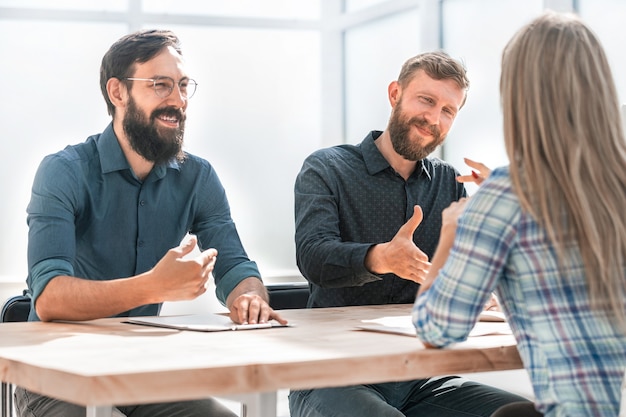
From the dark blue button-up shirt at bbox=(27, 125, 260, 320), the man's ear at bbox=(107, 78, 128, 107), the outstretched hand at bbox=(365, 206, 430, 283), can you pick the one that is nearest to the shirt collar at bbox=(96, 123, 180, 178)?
the dark blue button-up shirt at bbox=(27, 125, 260, 320)

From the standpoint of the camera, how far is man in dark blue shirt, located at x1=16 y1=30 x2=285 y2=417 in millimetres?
2123

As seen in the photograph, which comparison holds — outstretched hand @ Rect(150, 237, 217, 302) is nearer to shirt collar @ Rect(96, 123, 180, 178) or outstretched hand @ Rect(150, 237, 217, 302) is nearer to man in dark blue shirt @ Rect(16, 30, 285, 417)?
man in dark blue shirt @ Rect(16, 30, 285, 417)

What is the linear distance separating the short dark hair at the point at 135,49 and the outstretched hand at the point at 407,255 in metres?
0.91

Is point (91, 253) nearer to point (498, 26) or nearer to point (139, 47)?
point (139, 47)

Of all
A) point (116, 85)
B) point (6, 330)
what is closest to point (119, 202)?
point (116, 85)

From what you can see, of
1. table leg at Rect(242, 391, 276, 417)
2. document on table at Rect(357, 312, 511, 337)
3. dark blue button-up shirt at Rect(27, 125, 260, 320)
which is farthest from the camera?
dark blue button-up shirt at Rect(27, 125, 260, 320)

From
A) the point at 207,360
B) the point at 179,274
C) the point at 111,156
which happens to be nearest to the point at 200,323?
the point at 179,274

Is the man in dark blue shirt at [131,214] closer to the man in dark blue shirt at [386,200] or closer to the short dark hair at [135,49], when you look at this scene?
the short dark hair at [135,49]

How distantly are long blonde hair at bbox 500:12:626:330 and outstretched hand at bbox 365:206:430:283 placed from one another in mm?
710

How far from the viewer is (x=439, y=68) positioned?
2787mm

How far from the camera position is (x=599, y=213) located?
144 cm

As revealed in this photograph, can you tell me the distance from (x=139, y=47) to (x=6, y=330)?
3.33 ft

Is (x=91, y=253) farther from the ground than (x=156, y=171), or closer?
closer

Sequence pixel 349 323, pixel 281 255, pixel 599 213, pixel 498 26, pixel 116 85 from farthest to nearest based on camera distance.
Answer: pixel 281 255 → pixel 498 26 → pixel 116 85 → pixel 349 323 → pixel 599 213
